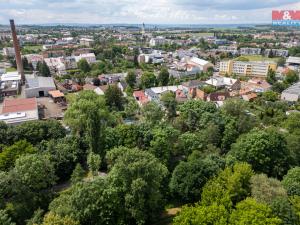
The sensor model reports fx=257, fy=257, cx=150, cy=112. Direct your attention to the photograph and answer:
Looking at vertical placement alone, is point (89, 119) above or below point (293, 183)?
above

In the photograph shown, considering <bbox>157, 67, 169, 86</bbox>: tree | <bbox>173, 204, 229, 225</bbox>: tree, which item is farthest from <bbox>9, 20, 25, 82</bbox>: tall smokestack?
<bbox>173, 204, 229, 225</bbox>: tree

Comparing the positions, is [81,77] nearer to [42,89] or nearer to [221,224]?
[42,89]

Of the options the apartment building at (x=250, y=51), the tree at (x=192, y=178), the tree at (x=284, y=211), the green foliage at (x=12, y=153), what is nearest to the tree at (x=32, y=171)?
the green foliage at (x=12, y=153)

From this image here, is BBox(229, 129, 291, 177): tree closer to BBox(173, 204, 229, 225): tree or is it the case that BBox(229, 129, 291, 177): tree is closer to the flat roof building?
BBox(173, 204, 229, 225): tree

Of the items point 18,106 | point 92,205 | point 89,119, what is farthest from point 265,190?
point 18,106

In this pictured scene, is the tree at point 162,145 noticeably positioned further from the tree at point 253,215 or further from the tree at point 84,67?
the tree at point 84,67

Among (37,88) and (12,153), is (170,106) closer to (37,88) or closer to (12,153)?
(12,153)

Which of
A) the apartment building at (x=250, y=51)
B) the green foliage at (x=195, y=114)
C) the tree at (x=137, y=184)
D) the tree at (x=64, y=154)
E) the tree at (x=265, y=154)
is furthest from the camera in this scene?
the apartment building at (x=250, y=51)
